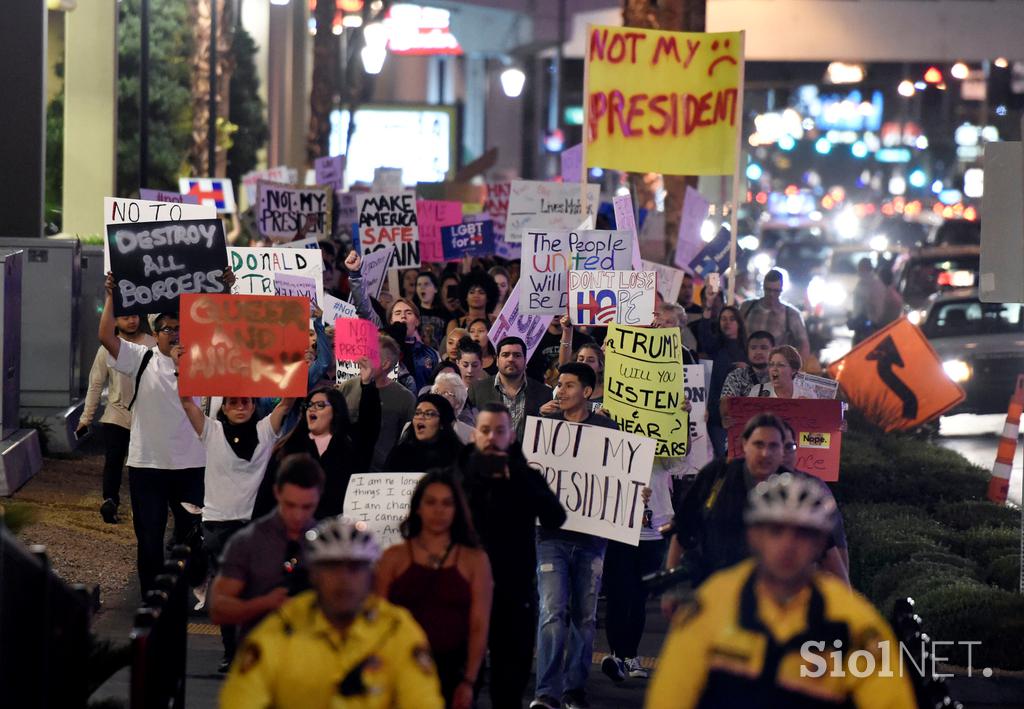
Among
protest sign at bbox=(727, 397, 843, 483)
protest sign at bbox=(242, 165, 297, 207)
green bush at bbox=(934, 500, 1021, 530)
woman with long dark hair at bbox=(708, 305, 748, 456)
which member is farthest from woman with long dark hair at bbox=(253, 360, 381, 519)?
protest sign at bbox=(242, 165, 297, 207)

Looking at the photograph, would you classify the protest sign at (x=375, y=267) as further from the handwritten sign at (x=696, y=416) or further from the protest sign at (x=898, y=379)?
the handwritten sign at (x=696, y=416)

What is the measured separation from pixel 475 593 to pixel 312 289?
19.1 feet

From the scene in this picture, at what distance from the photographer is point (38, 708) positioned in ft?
17.6

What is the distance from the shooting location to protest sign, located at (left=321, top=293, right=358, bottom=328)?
12.0 metres

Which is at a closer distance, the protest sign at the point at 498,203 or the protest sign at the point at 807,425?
the protest sign at the point at 807,425

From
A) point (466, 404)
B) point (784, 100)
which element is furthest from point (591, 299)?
point (784, 100)

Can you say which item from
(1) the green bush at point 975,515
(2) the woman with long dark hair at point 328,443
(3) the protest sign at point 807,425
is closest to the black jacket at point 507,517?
(2) the woman with long dark hair at point 328,443

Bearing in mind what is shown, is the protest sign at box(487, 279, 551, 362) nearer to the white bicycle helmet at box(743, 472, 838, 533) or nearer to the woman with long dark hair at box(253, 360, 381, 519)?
the woman with long dark hair at box(253, 360, 381, 519)

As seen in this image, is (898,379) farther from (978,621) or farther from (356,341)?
(356,341)

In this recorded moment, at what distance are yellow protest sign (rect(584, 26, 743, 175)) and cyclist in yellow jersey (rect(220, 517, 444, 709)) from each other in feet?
34.1

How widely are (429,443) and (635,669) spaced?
189 cm

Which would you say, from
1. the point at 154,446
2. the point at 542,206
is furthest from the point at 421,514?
the point at 542,206

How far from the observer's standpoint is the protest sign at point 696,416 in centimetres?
1123

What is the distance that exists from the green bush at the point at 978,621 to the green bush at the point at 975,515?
2.77 m
